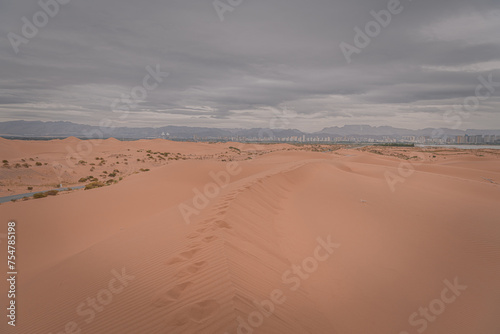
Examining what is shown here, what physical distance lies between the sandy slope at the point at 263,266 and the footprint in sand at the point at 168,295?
23 millimetres

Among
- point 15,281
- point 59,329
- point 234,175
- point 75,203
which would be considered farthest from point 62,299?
point 234,175

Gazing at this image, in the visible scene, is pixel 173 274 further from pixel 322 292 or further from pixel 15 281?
pixel 15 281

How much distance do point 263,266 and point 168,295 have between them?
2044mm

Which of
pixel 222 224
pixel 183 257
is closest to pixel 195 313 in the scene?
pixel 183 257

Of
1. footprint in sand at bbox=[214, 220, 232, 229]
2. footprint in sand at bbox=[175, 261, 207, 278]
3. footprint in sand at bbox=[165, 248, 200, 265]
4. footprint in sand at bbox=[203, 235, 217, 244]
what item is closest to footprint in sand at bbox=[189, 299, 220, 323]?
footprint in sand at bbox=[175, 261, 207, 278]

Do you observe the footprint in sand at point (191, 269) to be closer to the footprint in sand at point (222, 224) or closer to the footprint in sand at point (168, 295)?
the footprint in sand at point (168, 295)

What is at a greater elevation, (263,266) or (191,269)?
(191,269)

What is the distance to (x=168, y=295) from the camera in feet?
13.5

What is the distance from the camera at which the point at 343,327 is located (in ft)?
15.1

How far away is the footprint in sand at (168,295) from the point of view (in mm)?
3974

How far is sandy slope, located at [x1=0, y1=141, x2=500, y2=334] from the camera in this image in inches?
158

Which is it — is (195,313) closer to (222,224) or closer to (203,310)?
(203,310)

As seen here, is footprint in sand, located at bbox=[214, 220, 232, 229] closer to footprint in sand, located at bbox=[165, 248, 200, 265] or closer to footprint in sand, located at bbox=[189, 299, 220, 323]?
footprint in sand, located at bbox=[165, 248, 200, 265]

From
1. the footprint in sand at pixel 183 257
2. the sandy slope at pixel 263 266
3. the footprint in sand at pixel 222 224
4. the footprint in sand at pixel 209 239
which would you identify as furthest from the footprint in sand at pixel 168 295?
the footprint in sand at pixel 222 224
